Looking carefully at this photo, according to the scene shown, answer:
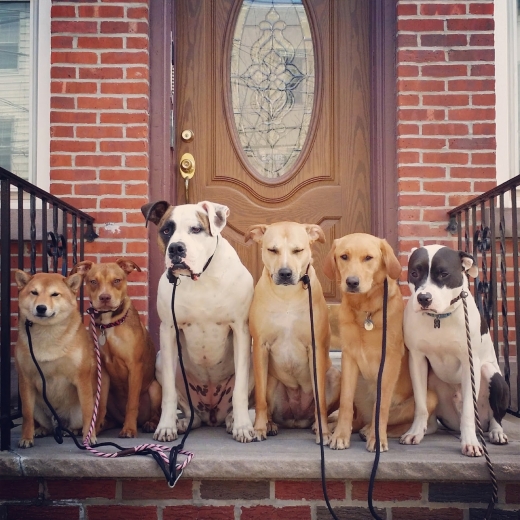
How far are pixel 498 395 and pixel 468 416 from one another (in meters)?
0.23

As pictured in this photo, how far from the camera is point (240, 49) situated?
4.88m

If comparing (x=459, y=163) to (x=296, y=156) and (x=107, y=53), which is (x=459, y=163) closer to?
(x=296, y=156)

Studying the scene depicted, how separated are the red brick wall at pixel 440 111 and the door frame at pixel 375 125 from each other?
91 millimetres

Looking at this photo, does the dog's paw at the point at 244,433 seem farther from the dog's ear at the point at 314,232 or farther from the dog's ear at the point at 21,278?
the dog's ear at the point at 21,278

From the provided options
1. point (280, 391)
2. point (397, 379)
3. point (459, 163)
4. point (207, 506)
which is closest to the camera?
point (207, 506)

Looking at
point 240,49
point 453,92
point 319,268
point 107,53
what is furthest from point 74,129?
point 453,92

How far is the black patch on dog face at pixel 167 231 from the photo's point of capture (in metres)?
3.23

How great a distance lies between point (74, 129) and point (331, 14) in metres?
2.12

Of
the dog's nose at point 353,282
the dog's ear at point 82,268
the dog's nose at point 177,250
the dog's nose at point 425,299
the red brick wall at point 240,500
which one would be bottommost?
the red brick wall at point 240,500

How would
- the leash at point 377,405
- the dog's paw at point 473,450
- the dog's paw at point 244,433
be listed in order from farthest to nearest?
the dog's paw at point 244,433 → the dog's paw at point 473,450 → the leash at point 377,405

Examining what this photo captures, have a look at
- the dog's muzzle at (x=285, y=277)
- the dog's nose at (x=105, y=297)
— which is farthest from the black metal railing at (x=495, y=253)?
the dog's nose at (x=105, y=297)

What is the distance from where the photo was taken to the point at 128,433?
10.9ft

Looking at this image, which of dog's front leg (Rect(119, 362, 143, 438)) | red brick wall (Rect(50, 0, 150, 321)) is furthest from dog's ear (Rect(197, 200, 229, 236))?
red brick wall (Rect(50, 0, 150, 321))

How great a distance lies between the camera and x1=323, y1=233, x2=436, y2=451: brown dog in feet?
10.1
